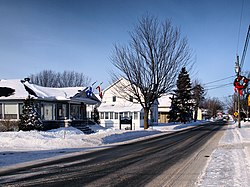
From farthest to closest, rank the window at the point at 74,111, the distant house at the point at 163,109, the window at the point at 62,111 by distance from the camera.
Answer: the distant house at the point at 163,109 → the window at the point at 74,111 → the window at the point at 62,111

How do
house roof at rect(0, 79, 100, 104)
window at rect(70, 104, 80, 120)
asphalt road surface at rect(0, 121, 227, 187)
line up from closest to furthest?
asphalt road surface at rect(0, 121, 227, 187) → house roof at rect(0, 79, 100, 104) → window at rect(70, 104, 80, 120)

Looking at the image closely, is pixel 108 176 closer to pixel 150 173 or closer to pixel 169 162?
pixel 150 173

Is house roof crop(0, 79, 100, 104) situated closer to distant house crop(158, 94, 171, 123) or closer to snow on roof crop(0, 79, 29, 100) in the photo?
snow on roof crop(0, 79, 29, 100)

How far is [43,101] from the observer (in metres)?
29.0

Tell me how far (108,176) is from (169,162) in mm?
3459

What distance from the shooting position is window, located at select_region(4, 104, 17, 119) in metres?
28.1

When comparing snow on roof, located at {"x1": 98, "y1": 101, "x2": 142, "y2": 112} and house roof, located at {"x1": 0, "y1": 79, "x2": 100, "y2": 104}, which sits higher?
house roof, located at {"x1": 0, "y1": 79, "x2": 100, "y2": 104}

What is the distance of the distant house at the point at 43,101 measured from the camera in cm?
2791

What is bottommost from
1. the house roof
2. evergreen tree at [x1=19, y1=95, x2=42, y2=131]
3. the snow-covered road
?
the snow-covered road

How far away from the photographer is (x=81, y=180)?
25.0ft

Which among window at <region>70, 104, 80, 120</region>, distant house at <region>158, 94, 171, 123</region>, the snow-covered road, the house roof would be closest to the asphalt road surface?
the snow-covered road

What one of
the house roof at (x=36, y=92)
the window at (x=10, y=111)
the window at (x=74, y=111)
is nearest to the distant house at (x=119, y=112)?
the window at (x=74, y=111)

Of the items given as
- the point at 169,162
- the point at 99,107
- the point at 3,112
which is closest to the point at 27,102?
the point at 3,112

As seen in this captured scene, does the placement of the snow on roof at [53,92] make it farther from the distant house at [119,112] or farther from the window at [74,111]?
A: the distant house at [119,112]
